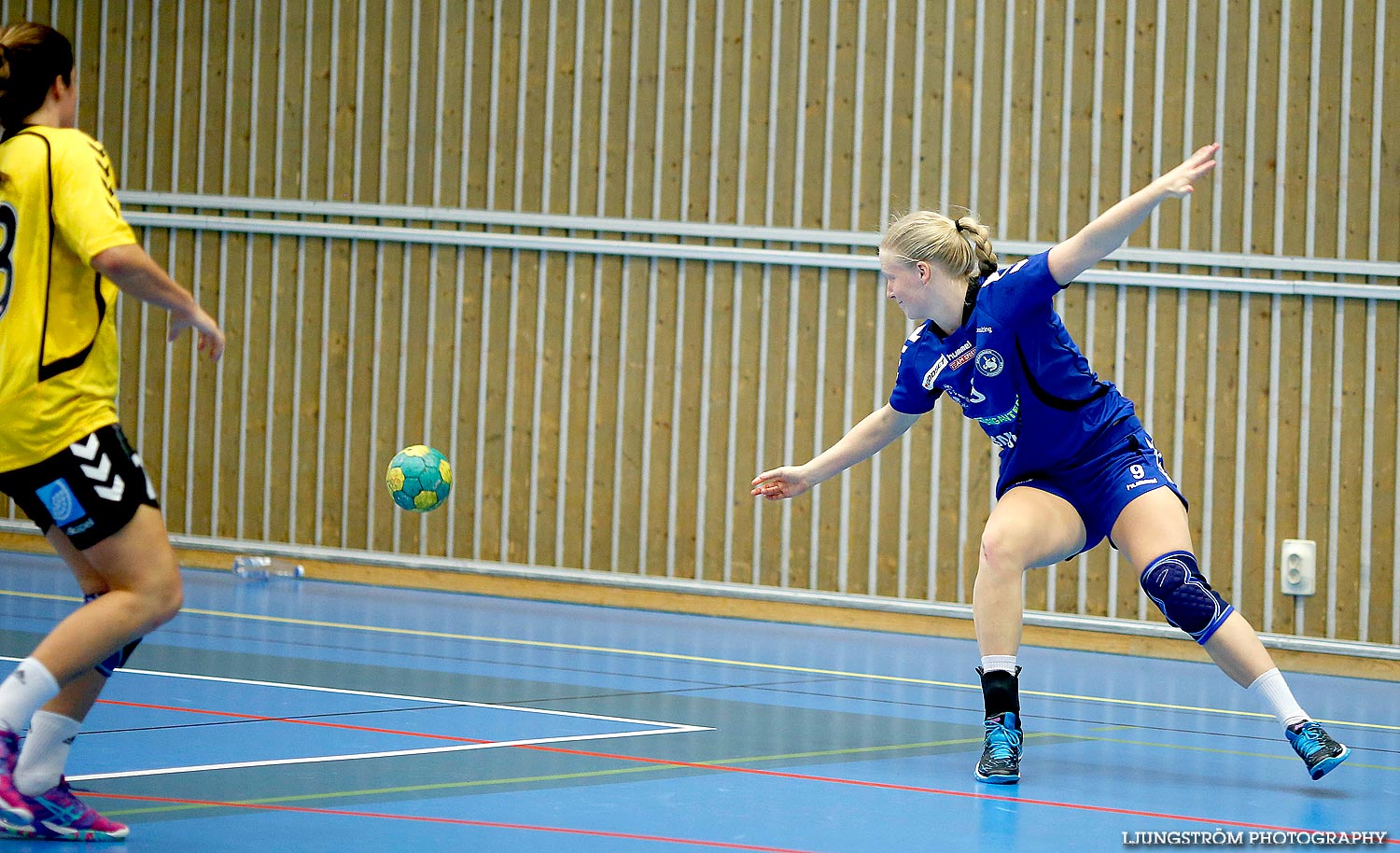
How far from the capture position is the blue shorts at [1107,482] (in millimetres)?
5090

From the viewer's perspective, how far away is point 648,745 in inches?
204

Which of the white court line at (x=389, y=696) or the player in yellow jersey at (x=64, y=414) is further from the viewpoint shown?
the white court line at (x=389, y=696)

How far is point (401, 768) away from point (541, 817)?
0.74 m

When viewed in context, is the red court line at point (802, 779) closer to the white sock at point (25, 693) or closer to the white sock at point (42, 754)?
the white sock at point (42, 754)

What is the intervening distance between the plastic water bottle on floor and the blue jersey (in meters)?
6.70

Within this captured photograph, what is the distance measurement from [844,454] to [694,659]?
8.64ft

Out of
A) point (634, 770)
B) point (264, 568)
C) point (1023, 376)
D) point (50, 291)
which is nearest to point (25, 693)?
point (50, 291)

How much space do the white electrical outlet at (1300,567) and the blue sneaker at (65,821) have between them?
696 cm

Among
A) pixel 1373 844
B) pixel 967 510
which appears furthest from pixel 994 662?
pixel 967 510

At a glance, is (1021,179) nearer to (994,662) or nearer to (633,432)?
(633,432)

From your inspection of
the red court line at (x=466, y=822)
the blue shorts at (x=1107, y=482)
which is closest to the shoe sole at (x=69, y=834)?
the red court line at (x=466, y=822)

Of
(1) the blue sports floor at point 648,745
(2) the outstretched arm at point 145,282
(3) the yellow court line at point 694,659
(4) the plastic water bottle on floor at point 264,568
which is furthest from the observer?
(4) the plastic water bottle on floor at point 264,568

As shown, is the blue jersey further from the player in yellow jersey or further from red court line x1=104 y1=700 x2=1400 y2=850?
the player in yellow jersey

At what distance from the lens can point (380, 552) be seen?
11.0 metres
